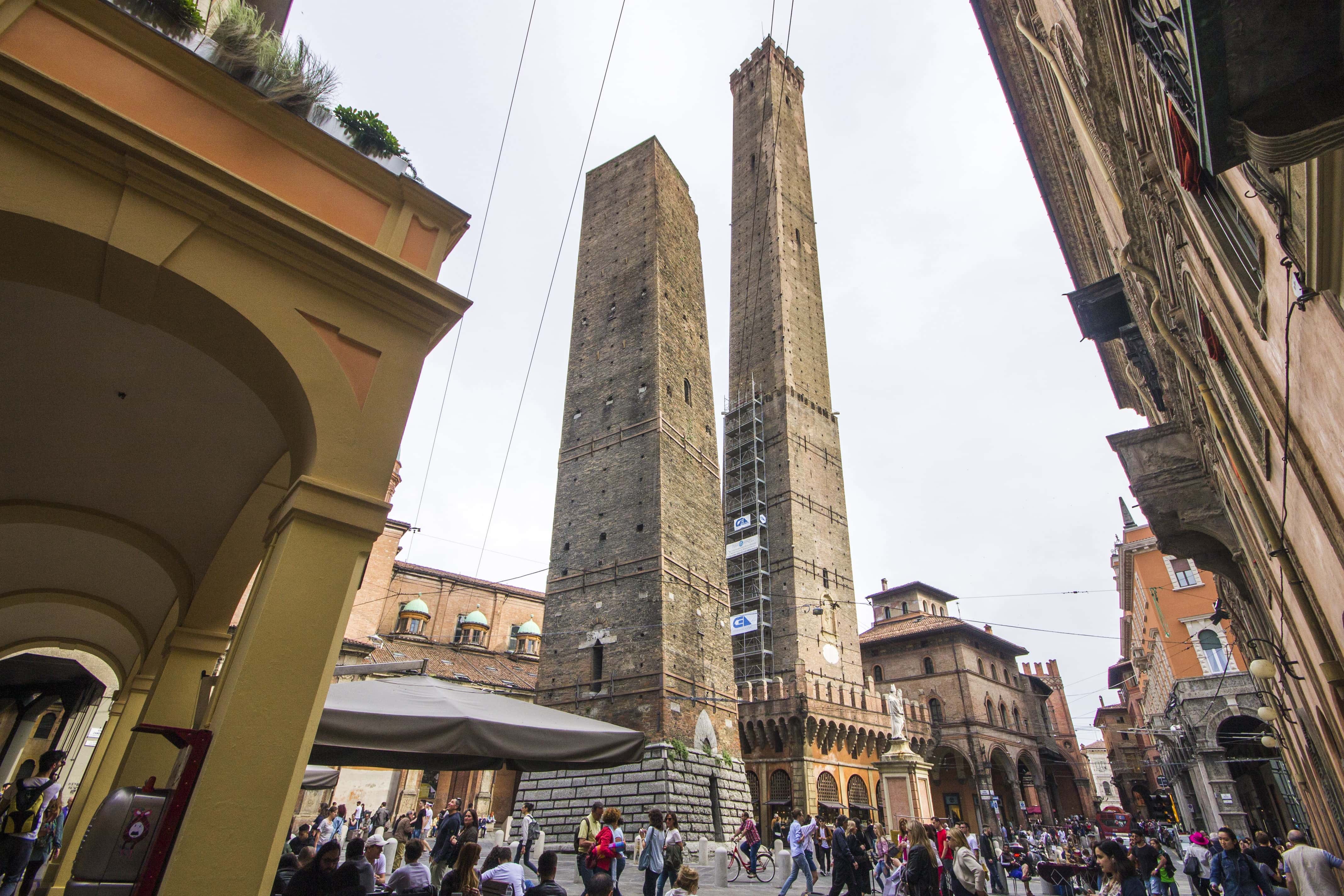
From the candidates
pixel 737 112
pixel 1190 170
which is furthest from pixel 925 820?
pixel 737 112

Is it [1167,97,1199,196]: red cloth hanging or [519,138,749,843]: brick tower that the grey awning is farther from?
[1167,97,1199,196]: red cloth hanging

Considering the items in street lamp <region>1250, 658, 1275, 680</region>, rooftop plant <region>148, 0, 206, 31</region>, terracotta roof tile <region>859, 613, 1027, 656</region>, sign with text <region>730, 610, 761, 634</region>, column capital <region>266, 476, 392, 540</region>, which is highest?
terracotta roof tile <region>859, 613, 1027, 656</region>

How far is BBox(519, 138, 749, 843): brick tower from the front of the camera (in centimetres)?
1569

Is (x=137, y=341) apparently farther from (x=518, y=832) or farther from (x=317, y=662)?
(x=518, y=832)

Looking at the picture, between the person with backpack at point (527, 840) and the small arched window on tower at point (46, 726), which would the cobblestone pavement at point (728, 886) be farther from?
the small arched window on tower at point (46, 726)

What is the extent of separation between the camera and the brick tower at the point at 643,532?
15688 millimetres

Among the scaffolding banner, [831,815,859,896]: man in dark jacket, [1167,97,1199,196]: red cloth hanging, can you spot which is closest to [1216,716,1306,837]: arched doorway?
[831,815,859,896]: man in dark jacket

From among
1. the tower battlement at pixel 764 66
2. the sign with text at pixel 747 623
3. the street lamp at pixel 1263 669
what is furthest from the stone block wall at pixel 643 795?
the tower battlement at pixel 764 66

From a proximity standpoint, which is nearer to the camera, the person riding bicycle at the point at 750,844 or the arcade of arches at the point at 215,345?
the arcade of arches at the point at 215,345

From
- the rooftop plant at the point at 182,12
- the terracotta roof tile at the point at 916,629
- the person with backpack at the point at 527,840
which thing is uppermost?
the terracotta roof tile at the point at 916,629

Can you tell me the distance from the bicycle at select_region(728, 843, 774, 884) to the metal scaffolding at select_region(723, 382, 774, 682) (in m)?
11.3

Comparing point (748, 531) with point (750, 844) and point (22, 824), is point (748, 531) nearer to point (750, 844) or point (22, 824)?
point (750, 844)

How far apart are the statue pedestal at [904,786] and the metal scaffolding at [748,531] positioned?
12721 mm

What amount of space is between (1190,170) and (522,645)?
36528 millimetres
